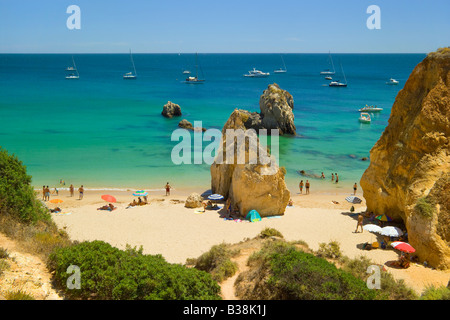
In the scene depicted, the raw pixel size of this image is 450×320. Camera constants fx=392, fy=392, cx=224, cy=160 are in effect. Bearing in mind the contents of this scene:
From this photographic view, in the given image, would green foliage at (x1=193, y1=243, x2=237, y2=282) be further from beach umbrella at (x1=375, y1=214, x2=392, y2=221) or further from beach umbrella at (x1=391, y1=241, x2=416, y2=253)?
beach umbrella at (x1=375, y1=214, x2=392, y2=221)

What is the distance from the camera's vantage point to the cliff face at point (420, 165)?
1405 centimetres

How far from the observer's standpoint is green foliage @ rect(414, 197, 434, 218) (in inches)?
555

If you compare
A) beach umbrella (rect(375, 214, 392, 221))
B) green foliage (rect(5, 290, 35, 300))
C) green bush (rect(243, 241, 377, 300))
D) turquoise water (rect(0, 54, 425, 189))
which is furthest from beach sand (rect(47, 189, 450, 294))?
green foliage (rect(5, 290, 35, 300))

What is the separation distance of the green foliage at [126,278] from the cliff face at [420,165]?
8917 millimetres

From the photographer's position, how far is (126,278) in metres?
8.62

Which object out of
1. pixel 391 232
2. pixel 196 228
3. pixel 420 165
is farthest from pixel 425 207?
pixel 196 228

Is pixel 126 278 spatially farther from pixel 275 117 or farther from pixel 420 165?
pixel 275 117

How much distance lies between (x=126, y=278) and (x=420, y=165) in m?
13.1

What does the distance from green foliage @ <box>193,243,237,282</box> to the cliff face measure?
7.24 m

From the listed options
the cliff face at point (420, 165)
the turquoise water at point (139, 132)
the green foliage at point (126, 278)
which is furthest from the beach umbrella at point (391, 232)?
the turquoise water at point (139, 132)

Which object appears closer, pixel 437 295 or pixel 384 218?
pixel 437 295
